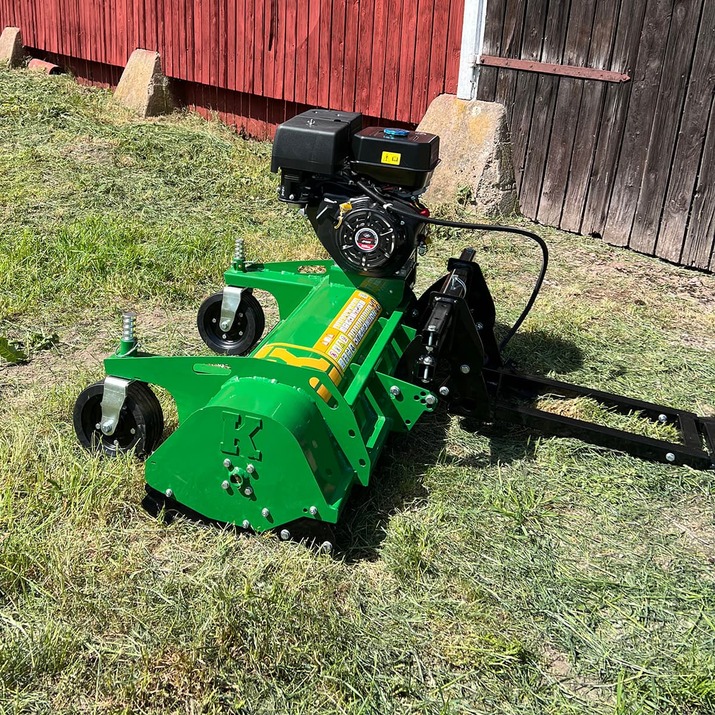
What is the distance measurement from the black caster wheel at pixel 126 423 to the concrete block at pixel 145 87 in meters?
7.33

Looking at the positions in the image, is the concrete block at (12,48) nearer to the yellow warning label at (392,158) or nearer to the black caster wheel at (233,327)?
the black caster wheel at (233,327)

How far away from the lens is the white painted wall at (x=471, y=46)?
652 cm

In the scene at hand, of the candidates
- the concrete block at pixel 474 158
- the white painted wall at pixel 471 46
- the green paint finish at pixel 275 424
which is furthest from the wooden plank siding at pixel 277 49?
the green paint finish at pixel 275 424

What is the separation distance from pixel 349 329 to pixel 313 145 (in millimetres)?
869

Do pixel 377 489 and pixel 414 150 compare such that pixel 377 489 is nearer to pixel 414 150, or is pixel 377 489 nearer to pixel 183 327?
pixel 414 150

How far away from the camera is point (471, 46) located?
6.68 meters

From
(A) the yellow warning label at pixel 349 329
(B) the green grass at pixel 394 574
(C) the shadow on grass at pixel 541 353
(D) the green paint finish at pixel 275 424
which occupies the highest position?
(A) the yellow warning label at pixel 349 329

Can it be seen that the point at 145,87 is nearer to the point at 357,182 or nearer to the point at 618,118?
the point at 618,118

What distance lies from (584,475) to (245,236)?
3.58m

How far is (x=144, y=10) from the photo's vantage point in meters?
10.0

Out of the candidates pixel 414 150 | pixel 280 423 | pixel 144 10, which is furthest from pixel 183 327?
pixel 144 10

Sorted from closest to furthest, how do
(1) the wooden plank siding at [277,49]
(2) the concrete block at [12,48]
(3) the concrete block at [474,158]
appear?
1. (3) the concrete block at [474,158]
2. (1) the wooden plank siding at [277,49]
3. (2) the concrete block at [12,48]

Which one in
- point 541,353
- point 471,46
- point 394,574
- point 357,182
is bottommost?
point 394,574

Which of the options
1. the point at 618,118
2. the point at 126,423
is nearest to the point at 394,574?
the point at 126,423
